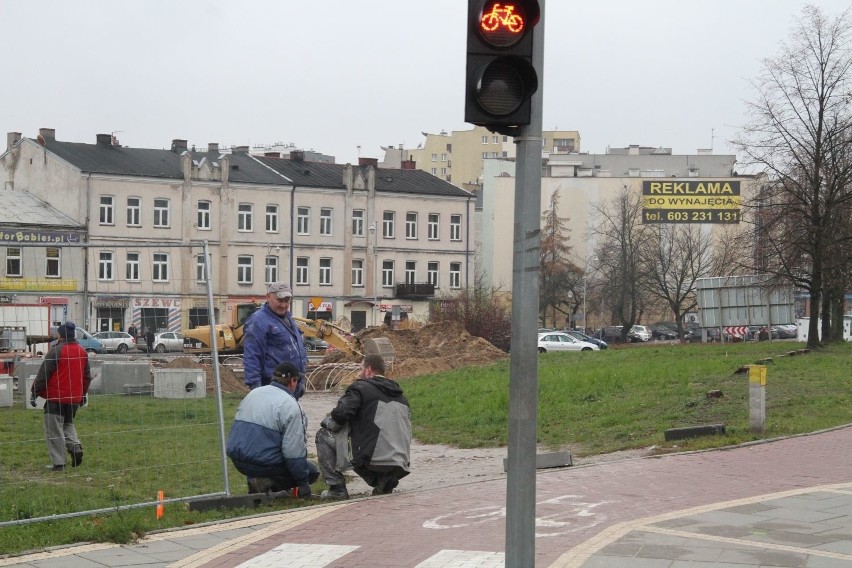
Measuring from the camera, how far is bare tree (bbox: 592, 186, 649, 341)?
84.6 m

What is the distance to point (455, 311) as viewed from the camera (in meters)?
61.6

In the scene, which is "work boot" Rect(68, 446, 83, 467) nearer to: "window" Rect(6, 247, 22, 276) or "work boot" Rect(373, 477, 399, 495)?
"window" Rect(6, 247, 22, 276)

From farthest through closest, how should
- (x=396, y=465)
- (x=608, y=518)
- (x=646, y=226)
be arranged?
(x=646, y=226) → (x=396, y=465) → (x=608, y=518)

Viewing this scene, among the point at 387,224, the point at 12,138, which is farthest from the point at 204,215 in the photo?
the point at 12,138

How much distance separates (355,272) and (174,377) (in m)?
69.2

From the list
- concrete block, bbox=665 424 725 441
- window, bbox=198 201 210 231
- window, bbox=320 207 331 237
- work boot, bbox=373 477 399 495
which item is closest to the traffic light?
work boot, bbox=373 477 399 495

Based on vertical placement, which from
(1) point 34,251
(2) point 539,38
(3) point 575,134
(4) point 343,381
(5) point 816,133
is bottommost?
(4) point 343,381

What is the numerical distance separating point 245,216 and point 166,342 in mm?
65911

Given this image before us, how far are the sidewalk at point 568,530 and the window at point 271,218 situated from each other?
216ft

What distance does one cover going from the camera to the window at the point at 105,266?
10086 mm

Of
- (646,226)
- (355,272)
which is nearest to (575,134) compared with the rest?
(646,226)

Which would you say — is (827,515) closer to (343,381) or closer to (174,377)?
(174,377)

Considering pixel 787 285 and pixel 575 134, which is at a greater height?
pixel 575 134

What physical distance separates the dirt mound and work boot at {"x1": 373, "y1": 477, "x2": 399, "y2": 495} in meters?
31.0
